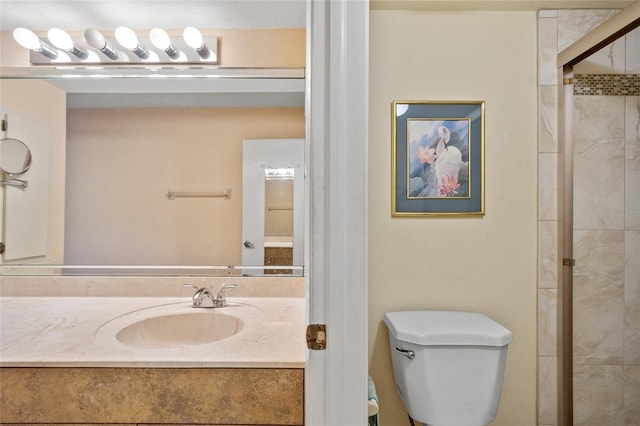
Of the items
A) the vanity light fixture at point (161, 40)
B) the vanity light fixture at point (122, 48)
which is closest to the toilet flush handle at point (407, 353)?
the vanity light fixture at point (122, 48)

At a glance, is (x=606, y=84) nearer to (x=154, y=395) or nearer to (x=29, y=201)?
(x=154, y=395)

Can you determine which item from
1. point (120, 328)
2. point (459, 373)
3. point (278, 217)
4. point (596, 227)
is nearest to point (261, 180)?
point (278, 217)

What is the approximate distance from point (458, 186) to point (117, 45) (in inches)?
63.8

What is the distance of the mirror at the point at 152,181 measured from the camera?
4.83 ft

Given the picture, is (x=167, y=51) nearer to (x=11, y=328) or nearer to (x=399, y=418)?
(x=11, y=328)

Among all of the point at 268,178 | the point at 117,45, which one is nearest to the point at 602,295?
the point at 268,178

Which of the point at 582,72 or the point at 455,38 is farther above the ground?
the point at 455,38

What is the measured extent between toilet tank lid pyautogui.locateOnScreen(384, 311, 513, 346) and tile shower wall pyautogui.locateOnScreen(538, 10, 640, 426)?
0.45m

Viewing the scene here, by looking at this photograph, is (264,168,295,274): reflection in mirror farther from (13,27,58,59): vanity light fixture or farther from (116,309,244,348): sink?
(13,27,58,59): vanity light fixture

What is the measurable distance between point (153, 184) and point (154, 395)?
891 millimetres

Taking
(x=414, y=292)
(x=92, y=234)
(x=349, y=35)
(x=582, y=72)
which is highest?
(x=582, y=72)

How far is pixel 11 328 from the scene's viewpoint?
3.53 ft

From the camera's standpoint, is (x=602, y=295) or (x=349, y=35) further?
(x=602, y=295)

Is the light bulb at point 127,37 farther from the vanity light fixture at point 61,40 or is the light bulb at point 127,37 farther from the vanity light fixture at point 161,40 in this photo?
the vanity light fixture at point 61,40
